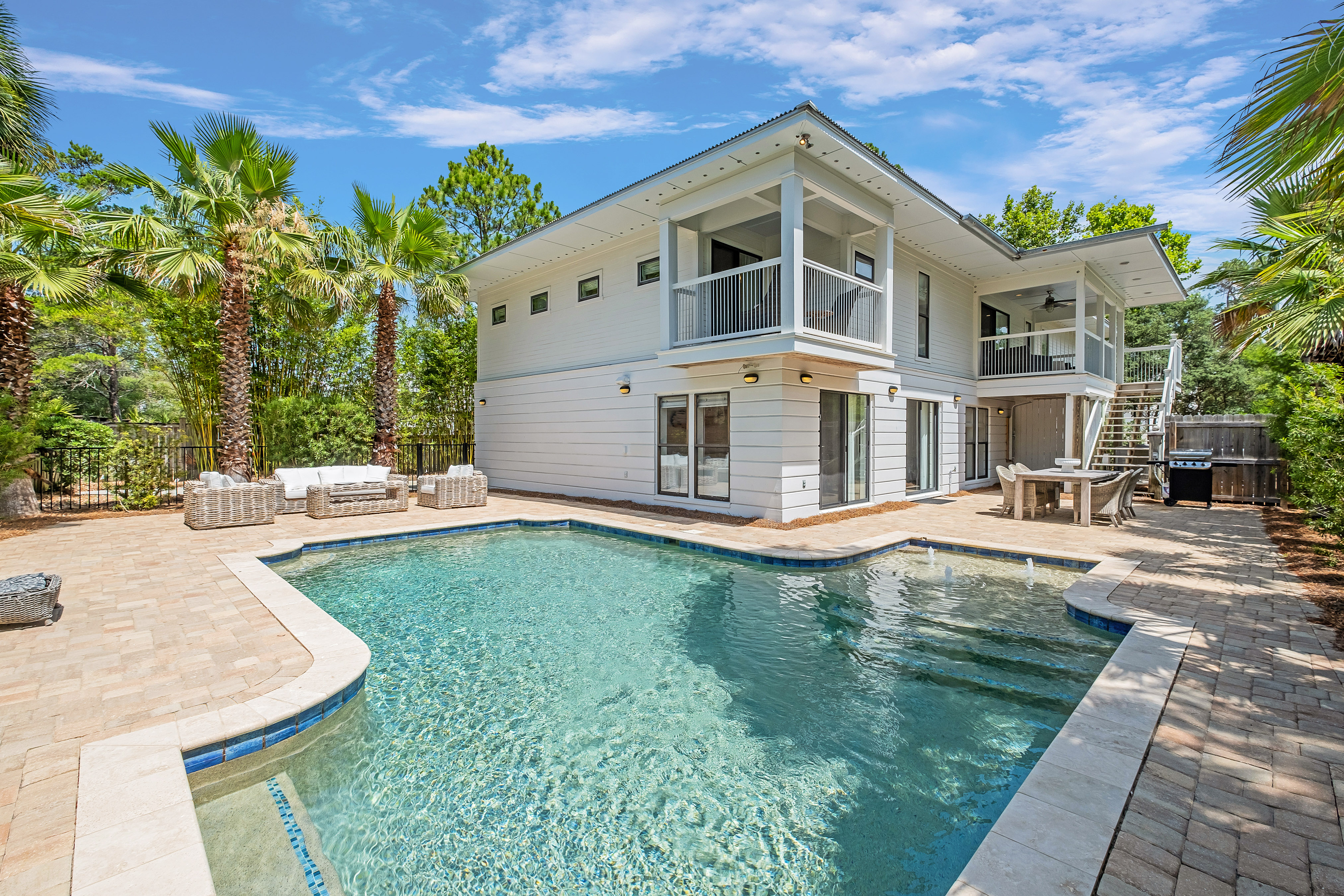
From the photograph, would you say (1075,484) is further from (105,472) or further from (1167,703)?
(105,472)

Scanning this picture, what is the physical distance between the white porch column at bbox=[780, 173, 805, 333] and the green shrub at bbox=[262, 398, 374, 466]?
9777 millimetres

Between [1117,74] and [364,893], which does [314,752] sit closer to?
[364,893]

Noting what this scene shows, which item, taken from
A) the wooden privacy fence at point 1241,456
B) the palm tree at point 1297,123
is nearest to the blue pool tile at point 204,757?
the palm tree at point 1297,123

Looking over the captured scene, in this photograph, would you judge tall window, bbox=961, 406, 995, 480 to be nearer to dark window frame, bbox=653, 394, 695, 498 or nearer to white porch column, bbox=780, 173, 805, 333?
dark window frame, bbox=653, 394, 695, 498

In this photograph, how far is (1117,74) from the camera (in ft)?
33.5

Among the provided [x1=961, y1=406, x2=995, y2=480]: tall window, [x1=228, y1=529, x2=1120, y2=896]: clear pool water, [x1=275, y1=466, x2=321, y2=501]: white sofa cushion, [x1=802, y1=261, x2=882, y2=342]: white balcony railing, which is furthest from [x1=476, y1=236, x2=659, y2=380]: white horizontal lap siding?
[x1=961, y1=406, x2=995, y2=480]: tall window

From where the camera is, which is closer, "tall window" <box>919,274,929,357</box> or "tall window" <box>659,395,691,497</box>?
"tall window" <box>659,395,691,497</box>

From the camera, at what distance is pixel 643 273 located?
1109 centimetres

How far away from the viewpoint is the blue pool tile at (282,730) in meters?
2.88

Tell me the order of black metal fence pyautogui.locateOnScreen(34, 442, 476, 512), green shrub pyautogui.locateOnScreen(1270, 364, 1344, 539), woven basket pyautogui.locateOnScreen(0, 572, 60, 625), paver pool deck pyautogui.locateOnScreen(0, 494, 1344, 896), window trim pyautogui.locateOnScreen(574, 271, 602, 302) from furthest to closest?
window trim pyautogui.locateOnScreen(574, 271, 602, 302) < black metal fence pyautogui.locateOnScreen(34, 442, 476, 512) < green shrub pyautogui.locateOnScreen(1270, 364, 1344, 539) < woven basket pyautogui.locateOnScreen(0, 572, 60, 625) < paver pool deck pyautogui.locateOnScreen(0, 494, 1344, 896)

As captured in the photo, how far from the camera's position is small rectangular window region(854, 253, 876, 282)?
36.1 ft

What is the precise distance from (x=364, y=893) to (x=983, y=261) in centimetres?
1423

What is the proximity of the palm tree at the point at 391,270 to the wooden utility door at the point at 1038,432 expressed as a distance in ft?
49.5

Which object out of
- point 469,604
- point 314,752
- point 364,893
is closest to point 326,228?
point 469,604
